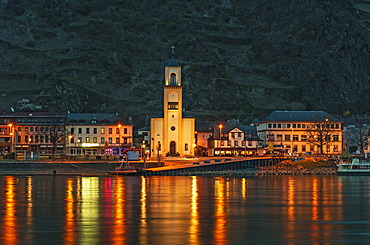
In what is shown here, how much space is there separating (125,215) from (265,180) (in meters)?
43.3

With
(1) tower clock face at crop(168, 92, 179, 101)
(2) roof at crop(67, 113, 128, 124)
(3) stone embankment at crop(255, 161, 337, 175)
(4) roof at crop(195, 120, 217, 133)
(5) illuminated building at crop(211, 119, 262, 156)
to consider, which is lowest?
(3) stone embankment at crop(255, 161, 337, 175)

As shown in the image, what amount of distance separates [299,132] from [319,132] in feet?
25.0

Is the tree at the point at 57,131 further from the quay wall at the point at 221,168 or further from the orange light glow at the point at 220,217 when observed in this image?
the orange light glow at the point at 220,217

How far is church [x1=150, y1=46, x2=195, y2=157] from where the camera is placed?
134 metres

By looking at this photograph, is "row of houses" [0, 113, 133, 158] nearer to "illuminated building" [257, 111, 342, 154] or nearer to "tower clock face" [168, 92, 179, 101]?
"tower clock face" [168, 92, 179, 101]

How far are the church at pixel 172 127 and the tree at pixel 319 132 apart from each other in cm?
2120

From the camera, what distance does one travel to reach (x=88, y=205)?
206 ft

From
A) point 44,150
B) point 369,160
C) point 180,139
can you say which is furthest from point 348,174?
point 44,150

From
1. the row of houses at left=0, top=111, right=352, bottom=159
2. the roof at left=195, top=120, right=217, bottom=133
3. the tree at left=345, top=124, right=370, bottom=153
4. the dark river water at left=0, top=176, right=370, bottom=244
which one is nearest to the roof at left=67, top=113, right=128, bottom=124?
the row of houses at left=0, top=111, right=352, bottom=159

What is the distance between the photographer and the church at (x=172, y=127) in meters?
134

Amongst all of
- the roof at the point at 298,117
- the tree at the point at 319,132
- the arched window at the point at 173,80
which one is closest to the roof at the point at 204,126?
the roof at the point at 298,117

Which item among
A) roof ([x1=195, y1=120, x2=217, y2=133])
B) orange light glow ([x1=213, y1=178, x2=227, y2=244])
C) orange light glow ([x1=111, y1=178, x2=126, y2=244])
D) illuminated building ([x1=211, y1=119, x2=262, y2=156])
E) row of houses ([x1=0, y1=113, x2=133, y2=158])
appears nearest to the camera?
orange light glow ([x1=213, y1=178, x2=227, y2=244])

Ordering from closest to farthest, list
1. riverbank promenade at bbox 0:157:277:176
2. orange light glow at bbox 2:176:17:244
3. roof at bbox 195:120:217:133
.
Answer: orange light glow at bbox 2:176:17:244, riverbank promenade at bbox 0:157:277:176, roof at bbox 195:120:217:133

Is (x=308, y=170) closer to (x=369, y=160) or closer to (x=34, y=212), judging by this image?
(x=369, y=160)
